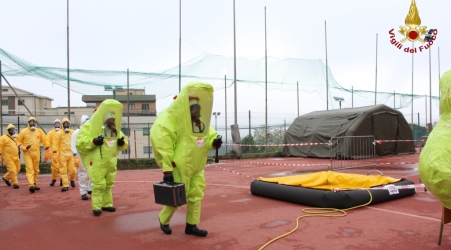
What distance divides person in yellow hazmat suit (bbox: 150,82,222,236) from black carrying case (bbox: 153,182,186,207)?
Answer: 0.35 ft

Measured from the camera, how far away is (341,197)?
620cm

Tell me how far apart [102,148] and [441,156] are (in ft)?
17.3

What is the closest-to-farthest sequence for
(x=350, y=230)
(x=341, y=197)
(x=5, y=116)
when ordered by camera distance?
1. (x=350, y=230)
2. (x=341, y=197)
3. (x=5, y=116)

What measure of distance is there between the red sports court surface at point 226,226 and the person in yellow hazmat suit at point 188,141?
543 millimetres

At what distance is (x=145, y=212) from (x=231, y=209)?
1.55 meters

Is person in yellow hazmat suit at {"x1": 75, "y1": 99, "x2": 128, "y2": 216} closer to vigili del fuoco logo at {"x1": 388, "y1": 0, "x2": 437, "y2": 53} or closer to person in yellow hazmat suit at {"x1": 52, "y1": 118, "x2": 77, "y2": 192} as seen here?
person in yellow hazmat suit at {"x1": 52, "y1": 118, "x2": 77, "y2": 192}

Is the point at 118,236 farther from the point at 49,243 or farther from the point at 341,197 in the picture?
the point at 341,197

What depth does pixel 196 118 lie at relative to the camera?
4.86 meters

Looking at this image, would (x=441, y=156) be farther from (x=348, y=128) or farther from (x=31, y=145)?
(x=348, y=128)

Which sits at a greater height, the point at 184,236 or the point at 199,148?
the point at 199,148

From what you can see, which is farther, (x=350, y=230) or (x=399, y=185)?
(x=399, y=185)

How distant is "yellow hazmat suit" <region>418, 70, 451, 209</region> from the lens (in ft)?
11.3

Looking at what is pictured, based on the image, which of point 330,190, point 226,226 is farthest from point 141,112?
point 226,226

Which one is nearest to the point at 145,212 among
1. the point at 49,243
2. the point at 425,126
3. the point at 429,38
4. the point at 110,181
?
the point at 110,181
